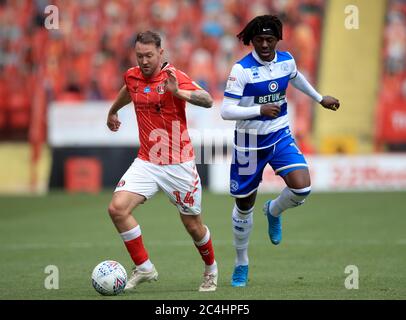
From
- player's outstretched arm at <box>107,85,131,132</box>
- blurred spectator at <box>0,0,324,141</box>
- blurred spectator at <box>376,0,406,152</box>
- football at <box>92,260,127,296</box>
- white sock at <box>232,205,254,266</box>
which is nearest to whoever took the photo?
football at <box>92,260,127,296</box>

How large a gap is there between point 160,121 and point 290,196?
1.60 meters

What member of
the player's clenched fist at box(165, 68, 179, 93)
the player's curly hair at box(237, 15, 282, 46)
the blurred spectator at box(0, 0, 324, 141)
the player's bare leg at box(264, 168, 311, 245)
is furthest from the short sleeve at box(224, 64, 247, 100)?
the blurred spectator at box(0, 0, 324, 141)

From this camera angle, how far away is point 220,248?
40.0 ft

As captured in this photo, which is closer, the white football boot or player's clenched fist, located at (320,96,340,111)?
the white football boot

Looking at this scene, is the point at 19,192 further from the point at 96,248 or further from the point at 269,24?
the point at 269,24

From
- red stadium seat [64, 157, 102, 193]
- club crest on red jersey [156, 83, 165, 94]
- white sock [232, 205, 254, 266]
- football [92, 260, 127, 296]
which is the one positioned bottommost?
red stadium seat [64, 157, 102, 193]

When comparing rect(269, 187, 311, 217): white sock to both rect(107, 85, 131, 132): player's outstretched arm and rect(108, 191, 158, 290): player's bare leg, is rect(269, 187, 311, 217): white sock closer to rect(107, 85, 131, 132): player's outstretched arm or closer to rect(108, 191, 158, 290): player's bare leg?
rect(108, 191, 158, 290): player's bare leg

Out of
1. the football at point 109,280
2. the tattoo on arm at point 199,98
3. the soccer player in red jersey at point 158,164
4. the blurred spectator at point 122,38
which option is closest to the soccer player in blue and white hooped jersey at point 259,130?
the tattoo on arm at point 199,98

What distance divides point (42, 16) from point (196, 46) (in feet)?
14.1

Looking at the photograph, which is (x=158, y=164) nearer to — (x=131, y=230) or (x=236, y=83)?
(x=131, y=230)

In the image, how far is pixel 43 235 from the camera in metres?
13.9

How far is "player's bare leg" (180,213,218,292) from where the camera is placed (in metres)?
8.56

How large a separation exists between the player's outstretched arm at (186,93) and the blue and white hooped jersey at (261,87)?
51 cm

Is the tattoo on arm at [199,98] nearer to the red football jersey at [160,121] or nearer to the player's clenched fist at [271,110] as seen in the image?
the red football jersey at [160,121]
